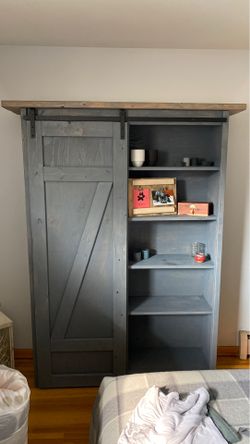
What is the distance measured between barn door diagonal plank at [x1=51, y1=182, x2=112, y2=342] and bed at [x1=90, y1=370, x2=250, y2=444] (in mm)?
689

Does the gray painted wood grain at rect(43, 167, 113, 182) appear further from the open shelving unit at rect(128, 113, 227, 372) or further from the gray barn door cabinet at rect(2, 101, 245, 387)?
the open shelving unit at rect(128, 113, 227, 372)

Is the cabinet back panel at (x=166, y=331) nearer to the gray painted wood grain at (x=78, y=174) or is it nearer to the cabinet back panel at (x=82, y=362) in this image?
the cabinet back panel at (x=82, y=362)

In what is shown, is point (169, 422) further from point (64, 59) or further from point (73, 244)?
point (64, 59)

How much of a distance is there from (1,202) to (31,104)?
2.84 ft

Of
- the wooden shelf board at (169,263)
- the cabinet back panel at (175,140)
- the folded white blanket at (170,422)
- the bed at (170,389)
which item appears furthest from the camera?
the cabinet back panel at (175,140)

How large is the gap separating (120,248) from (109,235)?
11 cm

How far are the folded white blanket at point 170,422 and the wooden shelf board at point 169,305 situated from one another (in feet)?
3.03

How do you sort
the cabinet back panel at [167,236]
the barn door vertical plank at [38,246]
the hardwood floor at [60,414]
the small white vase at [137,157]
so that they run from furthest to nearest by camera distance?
the cabinet back panel at [167,236] < the small white vase at [137,157] < the barn door vertical plank at [38,246] < the hardwood floor at [60,414]

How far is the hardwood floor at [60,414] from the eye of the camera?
200cm

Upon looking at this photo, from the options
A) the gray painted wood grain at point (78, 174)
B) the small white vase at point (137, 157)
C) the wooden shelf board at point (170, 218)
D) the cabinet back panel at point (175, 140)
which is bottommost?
the wooden shelf board at point (170, 218)

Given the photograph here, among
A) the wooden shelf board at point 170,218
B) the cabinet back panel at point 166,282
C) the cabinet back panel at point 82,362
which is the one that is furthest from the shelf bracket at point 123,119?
the cabinet back panel at point 82,362

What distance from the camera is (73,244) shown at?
7.31ft

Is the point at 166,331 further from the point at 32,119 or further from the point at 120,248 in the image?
the point at 32,119

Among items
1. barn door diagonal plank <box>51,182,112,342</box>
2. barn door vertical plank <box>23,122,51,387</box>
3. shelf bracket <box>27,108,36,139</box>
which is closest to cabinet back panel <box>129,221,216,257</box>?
barn door diagonal plank <box>51,182,112,342</box>
